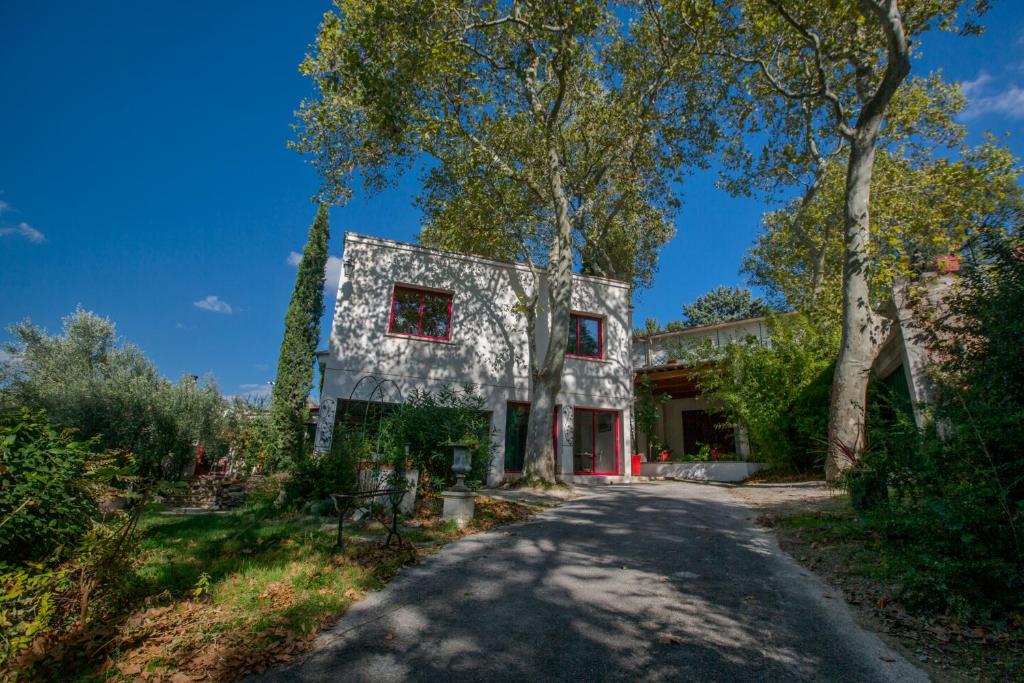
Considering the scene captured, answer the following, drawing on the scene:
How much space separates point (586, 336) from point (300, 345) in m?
8.59

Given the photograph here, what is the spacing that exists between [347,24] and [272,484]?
952cm

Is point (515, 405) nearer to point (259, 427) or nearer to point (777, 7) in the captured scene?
point (259, 427)

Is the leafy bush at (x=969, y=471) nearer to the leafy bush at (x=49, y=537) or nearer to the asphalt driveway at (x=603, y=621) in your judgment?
the asphalt driveway at (x=603, y=621)

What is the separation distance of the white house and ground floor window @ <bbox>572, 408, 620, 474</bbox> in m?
0.03

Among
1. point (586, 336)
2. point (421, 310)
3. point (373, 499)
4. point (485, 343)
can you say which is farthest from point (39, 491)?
point (586, 336)

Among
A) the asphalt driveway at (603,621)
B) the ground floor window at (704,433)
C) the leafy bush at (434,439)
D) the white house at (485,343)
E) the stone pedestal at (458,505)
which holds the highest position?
the white house at (485,343)

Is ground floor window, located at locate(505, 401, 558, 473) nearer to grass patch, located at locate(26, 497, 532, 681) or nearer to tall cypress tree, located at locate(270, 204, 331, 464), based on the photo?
tall cypress tree, located at locate(270, 204, 331, 464)

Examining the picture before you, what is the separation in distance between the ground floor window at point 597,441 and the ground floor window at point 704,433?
530 cm

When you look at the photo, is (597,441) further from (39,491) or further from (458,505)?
(39,491)

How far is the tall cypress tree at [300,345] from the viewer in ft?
41.4

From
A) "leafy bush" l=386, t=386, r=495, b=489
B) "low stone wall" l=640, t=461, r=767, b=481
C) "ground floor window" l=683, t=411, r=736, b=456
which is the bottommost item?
"low stone wall" l=640, t=461, r=767, b=481

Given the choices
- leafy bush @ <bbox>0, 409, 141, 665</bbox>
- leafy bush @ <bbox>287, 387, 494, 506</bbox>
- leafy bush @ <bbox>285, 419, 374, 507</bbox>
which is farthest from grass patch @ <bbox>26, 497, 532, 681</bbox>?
leafy bush @ <bbox>287, 387, 494, 506</bbox>

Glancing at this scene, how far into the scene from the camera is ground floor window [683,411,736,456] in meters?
19.1

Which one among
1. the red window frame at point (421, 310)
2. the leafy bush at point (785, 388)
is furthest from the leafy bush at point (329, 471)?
the leafy bush at point (785, 388)
